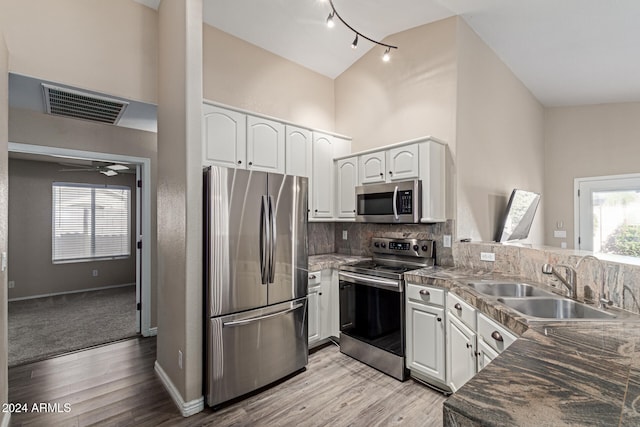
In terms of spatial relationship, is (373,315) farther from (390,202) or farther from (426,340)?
(390,202)

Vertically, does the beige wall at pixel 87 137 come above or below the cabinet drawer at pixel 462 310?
above

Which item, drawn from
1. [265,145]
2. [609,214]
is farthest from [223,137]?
[609,214]

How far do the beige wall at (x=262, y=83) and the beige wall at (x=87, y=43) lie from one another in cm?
56

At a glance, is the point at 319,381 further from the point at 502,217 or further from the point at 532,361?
the point at 502,217

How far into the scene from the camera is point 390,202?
125 inches

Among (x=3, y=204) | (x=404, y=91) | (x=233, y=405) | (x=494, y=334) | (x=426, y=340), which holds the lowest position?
(x=233, y=405)

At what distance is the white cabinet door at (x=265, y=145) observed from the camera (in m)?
3.07

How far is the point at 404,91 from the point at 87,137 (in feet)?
12.5

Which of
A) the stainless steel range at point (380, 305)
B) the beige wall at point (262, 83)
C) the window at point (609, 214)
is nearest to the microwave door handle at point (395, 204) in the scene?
the stainless steel range at point (380, 305)

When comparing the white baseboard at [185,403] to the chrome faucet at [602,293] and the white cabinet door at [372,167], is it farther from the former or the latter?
the chrome faucet at [602,293]

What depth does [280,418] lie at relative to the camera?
7.30ft

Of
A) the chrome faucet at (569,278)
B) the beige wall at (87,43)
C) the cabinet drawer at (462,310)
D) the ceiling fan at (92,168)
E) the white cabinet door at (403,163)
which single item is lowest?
the cabinet drawer at (462,310)

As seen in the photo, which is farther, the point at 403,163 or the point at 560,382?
the point at 403,163

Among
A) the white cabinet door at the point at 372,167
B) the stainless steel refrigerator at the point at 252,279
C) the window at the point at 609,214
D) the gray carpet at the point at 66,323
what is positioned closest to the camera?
the stainless steel refrigerator at the point at 252,279
